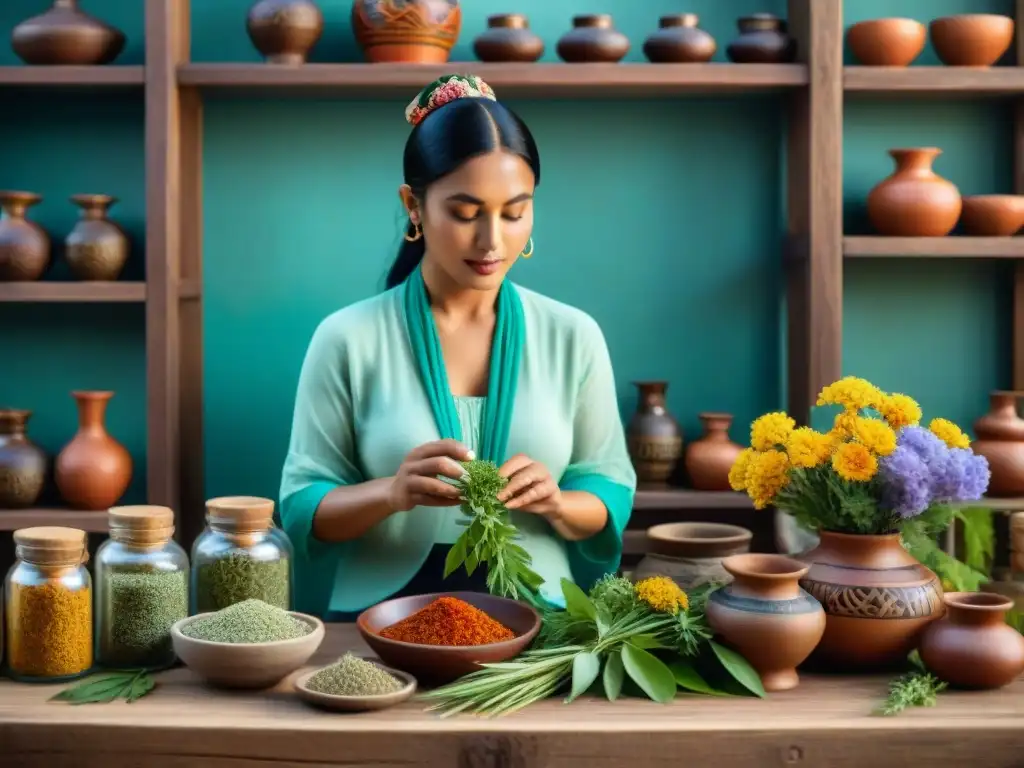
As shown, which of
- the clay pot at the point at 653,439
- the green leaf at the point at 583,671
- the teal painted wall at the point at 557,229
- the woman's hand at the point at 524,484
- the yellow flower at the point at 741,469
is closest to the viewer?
the green leaf at the point at 583,671

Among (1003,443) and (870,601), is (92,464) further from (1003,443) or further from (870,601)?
(1003,443)

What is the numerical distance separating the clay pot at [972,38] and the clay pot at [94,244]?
215cm

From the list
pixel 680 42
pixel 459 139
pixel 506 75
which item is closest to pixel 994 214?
pixel 680 42

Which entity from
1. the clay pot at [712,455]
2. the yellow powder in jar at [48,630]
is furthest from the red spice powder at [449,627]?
the clay pot at [712,455]

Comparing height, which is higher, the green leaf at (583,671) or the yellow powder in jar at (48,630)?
the yellow powder in jar at (48,630)

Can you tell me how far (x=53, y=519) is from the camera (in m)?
2.81

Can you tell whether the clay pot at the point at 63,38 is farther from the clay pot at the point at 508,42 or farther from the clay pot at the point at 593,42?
the clay pot at the point at 593,42

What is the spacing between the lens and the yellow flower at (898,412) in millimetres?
1621

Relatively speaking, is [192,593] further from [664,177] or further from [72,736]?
[664,177]

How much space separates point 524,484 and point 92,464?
1.46 meters

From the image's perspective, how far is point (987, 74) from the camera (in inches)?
115

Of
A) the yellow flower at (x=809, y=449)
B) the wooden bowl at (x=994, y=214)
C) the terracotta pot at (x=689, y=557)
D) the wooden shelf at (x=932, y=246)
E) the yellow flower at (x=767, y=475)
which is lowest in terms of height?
the terracotta pot at (x=689, y=557)

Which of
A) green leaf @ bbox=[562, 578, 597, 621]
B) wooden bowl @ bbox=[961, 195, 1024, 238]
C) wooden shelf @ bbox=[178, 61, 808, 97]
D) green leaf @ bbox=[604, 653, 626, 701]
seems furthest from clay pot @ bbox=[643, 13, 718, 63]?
green leaf @ bbox=[604, 653, 626, 701]

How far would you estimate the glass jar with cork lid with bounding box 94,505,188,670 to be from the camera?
1.54 metres
